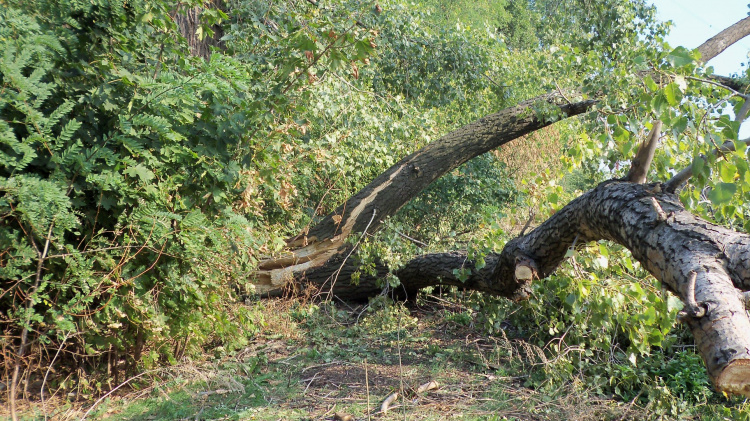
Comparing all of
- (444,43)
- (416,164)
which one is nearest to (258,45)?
(416,164)

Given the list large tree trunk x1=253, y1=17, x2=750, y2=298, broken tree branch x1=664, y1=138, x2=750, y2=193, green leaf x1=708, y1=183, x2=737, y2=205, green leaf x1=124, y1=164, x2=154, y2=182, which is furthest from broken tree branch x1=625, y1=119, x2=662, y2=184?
green leaf x1=124, y1=164, x2=154, y2=182

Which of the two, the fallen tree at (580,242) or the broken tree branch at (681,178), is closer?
the fallen tree at (580,242)

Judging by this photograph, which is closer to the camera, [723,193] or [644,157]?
[723,193]

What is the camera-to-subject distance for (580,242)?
4082 mm

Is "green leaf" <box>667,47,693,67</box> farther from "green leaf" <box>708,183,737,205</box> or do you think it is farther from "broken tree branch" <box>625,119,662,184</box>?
"broken tree branch" <box>625,119,662,184</box>

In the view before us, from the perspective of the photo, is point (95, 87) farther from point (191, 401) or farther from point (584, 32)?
point (584, 32)

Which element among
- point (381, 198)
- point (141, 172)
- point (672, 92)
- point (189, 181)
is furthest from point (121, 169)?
point (381, 198)

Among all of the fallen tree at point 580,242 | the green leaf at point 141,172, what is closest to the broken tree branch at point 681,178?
the fallen tree at point 580,242

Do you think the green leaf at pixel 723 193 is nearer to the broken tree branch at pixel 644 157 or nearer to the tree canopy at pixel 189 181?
the tree canopy at pixel 189 181

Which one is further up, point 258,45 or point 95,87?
point 258,45

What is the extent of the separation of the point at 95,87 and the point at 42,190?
2.38ft

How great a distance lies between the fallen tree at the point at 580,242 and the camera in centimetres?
227

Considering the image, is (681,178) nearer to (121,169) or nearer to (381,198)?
(121,169)

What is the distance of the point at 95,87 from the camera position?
3.41m
